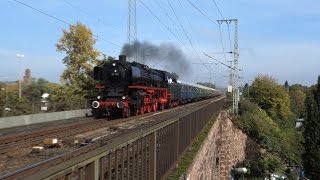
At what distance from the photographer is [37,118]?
86.0 feet

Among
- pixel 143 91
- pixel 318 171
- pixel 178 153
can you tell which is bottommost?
pixel 318 171

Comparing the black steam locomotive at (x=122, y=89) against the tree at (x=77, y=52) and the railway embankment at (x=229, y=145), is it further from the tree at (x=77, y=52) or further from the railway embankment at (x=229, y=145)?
the tree at (x=77, y=52)

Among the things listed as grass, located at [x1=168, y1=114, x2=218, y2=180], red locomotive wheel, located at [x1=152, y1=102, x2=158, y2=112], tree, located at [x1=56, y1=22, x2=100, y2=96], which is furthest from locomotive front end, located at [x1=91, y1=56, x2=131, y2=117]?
tree, located at [x1=56, y1=22, x2=100, y2=96]

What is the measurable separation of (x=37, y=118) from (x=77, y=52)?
1724 cm

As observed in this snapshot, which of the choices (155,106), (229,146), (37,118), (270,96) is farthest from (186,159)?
(270,96)

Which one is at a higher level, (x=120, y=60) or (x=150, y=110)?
(x=120, y=60)

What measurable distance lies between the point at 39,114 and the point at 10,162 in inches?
686

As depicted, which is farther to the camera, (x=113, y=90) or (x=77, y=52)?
(x=77, y=52)

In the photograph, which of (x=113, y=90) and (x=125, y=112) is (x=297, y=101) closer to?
(x=113, y=90)

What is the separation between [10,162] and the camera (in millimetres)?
9453

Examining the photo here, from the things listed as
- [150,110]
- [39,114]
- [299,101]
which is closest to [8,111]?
[39,114]

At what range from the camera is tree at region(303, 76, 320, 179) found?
140ft

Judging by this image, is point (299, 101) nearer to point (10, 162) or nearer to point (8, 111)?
point (8, 111)

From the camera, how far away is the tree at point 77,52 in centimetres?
4144
